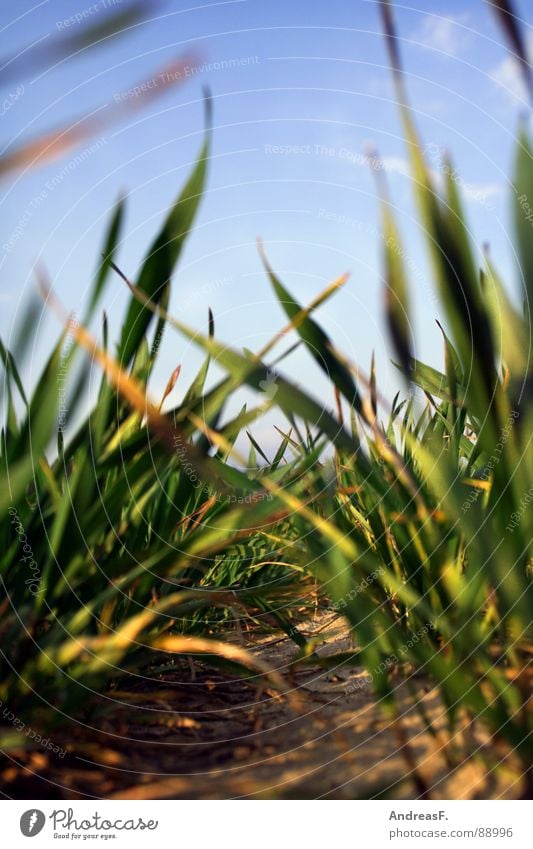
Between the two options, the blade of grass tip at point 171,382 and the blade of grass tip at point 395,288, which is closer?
the blade of grass tip at point 395,288

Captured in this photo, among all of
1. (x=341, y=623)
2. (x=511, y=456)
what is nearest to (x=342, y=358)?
(x=511, y=456)

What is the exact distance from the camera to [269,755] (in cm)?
86

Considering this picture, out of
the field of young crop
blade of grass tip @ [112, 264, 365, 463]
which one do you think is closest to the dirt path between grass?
the field of young crop

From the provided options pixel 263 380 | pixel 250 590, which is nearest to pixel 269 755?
pixel 250 590

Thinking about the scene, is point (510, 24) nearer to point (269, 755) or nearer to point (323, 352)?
point (323, 352)
